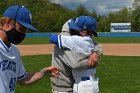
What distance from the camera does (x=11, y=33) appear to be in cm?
311

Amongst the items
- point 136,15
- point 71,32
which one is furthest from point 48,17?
point 71,32

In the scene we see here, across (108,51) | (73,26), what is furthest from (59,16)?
(73,26)

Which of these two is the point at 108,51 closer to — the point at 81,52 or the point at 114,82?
the point at 114,82

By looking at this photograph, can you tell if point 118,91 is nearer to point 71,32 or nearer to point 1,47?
point 71,32

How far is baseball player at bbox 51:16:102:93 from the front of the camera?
414 cm

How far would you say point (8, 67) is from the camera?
126 inches

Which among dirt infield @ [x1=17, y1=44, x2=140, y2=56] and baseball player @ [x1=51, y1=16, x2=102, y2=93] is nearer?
baseball player @ [x1=51, y1=16, x2=102, y2=93]

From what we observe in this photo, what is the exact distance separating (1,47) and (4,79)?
0.28 meters

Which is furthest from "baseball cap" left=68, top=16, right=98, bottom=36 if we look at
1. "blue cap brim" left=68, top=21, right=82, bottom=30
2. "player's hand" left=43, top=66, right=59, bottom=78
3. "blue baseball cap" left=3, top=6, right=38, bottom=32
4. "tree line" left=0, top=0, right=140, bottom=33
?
"tree line" left=0, top=0, right=140, bottom=33

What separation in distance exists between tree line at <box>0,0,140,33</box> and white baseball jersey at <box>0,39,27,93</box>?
59.6 m

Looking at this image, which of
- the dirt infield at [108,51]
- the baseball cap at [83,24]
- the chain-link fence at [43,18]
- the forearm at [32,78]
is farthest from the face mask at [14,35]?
the chain-link fence at [43,18]

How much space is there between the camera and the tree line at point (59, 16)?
73.6 meters

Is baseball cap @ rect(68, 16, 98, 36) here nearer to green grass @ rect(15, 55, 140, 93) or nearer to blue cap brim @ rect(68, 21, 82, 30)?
blue cap brim @ rect(68, 21, 82, 30)

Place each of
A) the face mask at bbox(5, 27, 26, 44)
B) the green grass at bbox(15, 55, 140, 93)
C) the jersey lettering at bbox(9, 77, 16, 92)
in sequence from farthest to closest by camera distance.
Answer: the green grass at bbox(15, 55, 140, 93) → the jersey lettering at bbox(9, 77, 16, 92) → the face mask at bbox(5, 27, 26, 44)
